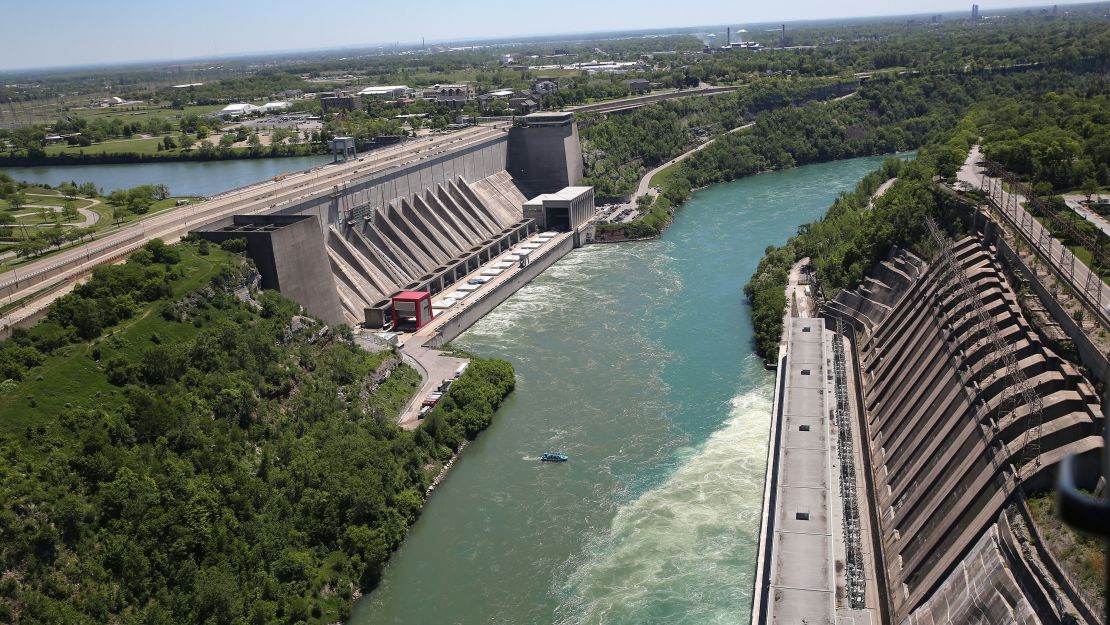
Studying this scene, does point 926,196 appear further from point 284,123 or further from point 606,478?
point 284,123

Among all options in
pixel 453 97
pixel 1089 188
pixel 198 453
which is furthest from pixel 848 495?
pixel 453 97

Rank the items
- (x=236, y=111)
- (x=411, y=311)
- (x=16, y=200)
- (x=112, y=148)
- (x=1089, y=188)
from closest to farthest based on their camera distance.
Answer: (x=1089, y=188)
(x=411, y=311)
(x=16, y=200)
(x=112, y=148)
(x=236, y=111)

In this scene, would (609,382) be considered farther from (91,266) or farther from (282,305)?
(91,266)

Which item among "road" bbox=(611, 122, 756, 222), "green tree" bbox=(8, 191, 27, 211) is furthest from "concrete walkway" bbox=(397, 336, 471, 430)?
"green tree" bbox=(8, 191, 27, 211)

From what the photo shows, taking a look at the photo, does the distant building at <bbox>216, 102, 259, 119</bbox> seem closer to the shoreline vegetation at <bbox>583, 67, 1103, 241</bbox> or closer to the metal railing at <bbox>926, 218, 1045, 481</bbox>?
the shoreline vegetation at <bbox>583, 67, 1103, 241</bbox>

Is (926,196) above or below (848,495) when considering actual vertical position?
above
